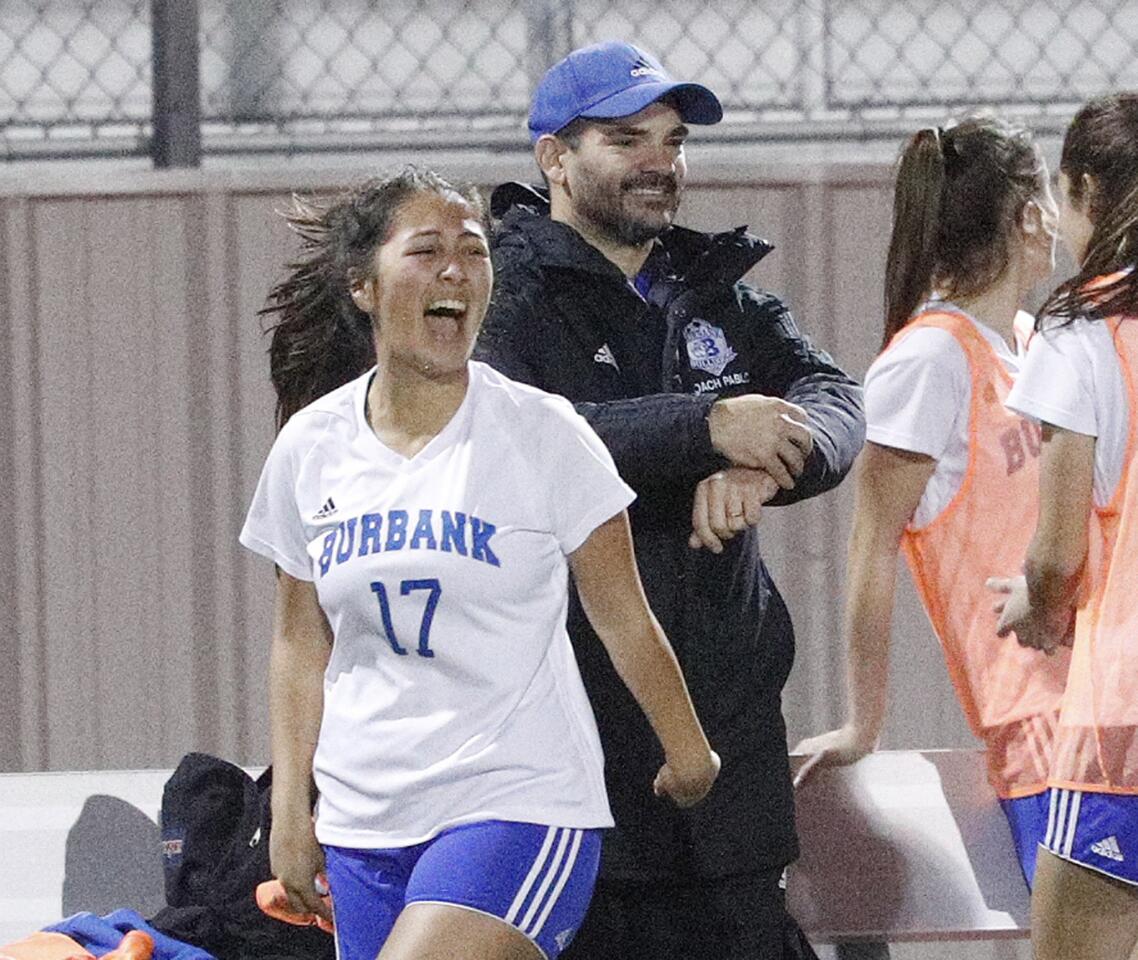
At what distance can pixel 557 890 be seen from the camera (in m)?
2.46

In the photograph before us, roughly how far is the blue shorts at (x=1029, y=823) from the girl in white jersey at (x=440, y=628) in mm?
637

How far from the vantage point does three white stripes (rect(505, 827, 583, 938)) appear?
2.43 metres

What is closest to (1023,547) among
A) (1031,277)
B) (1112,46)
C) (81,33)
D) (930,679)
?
(1031,277)

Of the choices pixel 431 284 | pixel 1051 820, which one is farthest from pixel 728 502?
pixel 1051 820

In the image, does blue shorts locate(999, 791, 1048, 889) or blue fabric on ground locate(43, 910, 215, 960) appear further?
blue fabric on ground locate(43, 910, 215, 960)

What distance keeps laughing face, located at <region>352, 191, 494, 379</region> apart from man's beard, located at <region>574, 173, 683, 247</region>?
0.37m

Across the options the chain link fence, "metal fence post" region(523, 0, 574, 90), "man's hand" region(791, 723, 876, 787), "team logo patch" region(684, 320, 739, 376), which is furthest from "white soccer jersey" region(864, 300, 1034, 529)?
"metal fence post" region(523, 0, 574, 90)

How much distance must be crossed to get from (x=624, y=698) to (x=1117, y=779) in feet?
2.30

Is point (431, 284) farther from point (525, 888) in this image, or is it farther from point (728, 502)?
point (525, 888)

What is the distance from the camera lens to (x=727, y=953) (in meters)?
2.89

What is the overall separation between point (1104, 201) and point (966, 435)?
1.42 feet

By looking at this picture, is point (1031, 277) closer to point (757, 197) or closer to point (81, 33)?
point (757, 197)

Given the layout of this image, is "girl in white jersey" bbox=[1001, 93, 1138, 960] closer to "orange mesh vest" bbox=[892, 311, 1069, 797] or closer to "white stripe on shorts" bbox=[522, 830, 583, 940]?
"orange mesh vest" bbox=[892, 311, 1069, 797]

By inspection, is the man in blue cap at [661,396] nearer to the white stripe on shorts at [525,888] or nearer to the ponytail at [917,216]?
the ponytail at [917,216]
